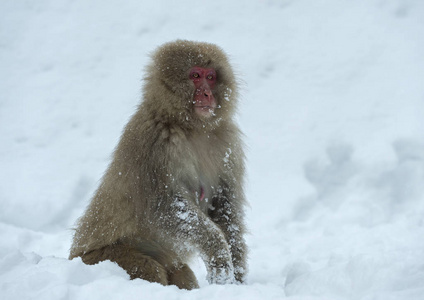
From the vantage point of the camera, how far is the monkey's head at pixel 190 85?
3.33m

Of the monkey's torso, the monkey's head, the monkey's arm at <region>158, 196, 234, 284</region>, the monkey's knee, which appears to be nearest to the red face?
the monkey's head

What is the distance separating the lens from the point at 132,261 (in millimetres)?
3109

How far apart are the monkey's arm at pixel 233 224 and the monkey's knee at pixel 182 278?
303mm

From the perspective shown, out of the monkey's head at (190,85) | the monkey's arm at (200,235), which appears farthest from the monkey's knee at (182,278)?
the monkey's head at (190,85)

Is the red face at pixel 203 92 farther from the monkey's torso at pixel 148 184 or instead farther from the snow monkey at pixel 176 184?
the monkey's torso at pixel 148 184

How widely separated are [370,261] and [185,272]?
1209 millimetres

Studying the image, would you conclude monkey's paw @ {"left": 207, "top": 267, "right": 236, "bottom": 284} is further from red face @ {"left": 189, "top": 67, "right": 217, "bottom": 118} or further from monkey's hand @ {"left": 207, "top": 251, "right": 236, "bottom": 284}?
red face @ {"left": 189, "top": 67, "right": 217, "bottom": 118}

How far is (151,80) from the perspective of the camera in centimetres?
354

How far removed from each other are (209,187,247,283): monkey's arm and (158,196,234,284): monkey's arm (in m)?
0.36

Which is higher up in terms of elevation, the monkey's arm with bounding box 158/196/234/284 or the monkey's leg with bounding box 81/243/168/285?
the monkey's arm with bounding box 158/196/234/284

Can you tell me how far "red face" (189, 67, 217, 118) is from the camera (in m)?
3.32

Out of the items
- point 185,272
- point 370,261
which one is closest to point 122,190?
point 185,272

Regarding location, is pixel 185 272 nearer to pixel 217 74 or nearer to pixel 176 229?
pixel 176 229

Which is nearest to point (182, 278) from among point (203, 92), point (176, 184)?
point (176, 184)
